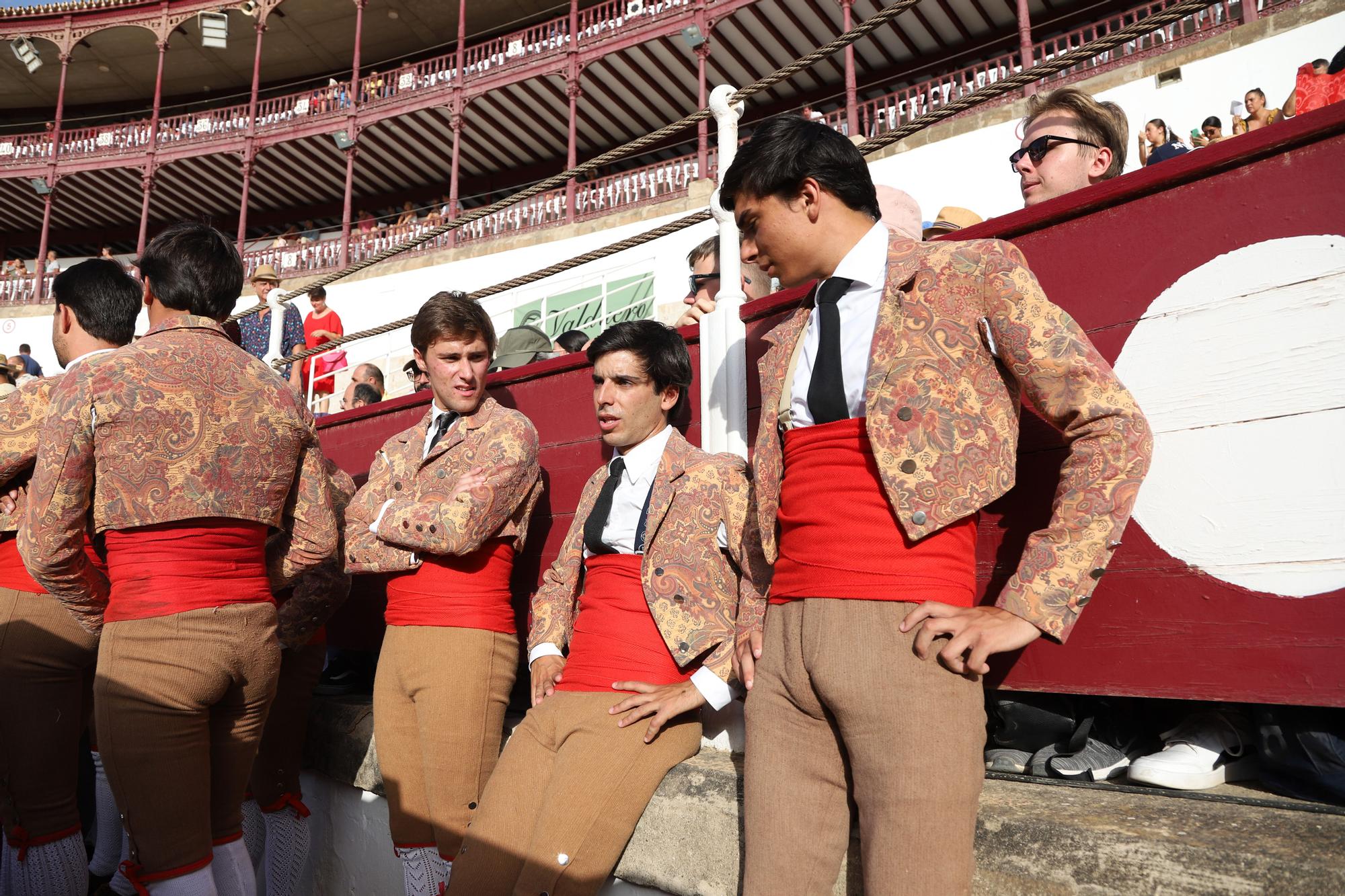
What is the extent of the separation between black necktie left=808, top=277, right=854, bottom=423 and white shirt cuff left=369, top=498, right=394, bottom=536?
1.40 metres

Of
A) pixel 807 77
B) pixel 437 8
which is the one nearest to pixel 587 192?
pixel 807 77

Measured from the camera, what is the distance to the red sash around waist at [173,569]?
6.66 feet

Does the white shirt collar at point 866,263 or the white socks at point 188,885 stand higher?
the white shirt collar at point 866,263

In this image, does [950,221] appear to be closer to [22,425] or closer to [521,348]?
[521,348]

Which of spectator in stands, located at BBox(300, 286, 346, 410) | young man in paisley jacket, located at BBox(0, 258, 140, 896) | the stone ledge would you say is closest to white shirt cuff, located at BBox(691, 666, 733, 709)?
the stone ledge

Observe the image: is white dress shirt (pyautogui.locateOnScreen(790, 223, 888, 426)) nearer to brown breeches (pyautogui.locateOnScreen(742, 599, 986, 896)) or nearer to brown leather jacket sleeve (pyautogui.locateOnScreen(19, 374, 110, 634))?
brown breeches (pyautogui.locateOnScreen(742, 599, 986, 896))

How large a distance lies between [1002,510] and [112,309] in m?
2.40

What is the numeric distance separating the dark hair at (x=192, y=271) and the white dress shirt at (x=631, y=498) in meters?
1.06

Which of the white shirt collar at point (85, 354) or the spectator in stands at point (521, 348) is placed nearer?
the white shirt collar at point (85, 354)

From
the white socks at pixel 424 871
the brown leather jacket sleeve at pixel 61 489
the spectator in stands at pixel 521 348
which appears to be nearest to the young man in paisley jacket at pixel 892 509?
the white socks at pixel 424 871

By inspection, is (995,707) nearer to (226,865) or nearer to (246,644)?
(246,644)

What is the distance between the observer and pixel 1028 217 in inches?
75.9

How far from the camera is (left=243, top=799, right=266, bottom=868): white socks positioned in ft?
9.43

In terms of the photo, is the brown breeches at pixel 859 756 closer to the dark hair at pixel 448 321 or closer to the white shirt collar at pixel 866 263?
the white shirt collar at pixel 866 263
